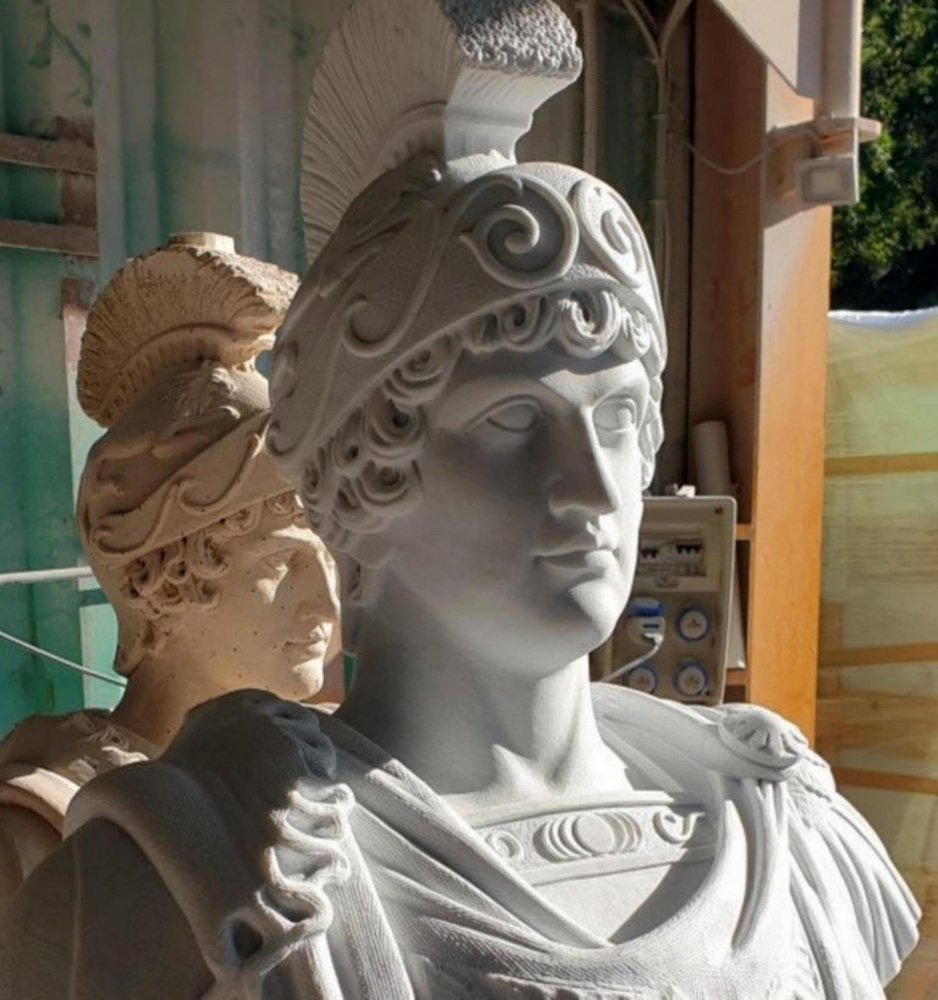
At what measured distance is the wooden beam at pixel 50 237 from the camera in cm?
261

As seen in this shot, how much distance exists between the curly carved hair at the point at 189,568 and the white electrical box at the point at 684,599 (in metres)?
1.24

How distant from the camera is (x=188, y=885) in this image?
0.93 metres

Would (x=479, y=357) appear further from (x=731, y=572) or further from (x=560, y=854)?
(x=731, y=572)

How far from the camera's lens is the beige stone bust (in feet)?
5.92

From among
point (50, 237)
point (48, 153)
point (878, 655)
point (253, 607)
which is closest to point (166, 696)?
point (253, 607)

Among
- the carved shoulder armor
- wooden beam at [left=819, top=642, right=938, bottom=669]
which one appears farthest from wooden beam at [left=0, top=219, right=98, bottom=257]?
wooden beam at [left=819, top=642, right=938, bottom=669]

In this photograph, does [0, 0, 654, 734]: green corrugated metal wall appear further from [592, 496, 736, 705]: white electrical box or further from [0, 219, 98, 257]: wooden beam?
[592, 496, 736, 705]: white electrical box

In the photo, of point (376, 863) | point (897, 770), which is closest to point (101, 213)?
point (376, 863)

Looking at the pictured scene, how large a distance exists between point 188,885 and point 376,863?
0.48ft

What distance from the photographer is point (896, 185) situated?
26.5ft

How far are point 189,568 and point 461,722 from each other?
84 centimetres

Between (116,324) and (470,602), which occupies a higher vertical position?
(116,324)

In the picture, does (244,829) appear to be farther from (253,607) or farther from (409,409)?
(253,607)

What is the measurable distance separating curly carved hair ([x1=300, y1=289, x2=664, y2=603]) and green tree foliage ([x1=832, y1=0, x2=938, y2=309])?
24.0 ft
